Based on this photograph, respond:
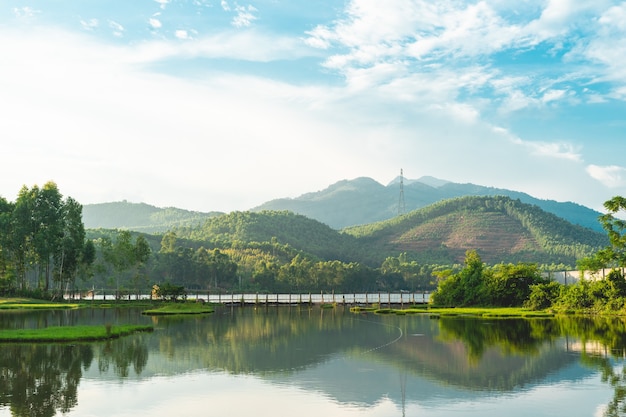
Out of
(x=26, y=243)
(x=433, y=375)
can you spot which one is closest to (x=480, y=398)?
(x=433, y=375)

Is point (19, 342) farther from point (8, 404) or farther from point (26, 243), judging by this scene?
point (26, 243)

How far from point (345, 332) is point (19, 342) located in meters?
23.0

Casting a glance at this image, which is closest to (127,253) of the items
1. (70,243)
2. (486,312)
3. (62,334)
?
(70,243)

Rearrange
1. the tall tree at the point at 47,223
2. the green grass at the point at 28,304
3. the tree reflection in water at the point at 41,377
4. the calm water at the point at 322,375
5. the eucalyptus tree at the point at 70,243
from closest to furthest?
the tree reflection in water at the point at 41,377 < the calm water at the point at 322,375 < the green grass at the point at 28,304 < the tall tree at the point at 47,223 < the eucalyptus tree at the point at 70,243

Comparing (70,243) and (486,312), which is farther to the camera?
(70,243)

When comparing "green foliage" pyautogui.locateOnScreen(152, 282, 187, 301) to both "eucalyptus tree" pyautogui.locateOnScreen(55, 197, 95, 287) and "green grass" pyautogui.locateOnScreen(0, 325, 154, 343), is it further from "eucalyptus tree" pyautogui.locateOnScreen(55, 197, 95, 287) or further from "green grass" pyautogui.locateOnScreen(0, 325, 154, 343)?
"green grass" pyautogui.locateOnScreen(0, 325, 154, 343)

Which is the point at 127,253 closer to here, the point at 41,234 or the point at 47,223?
the point at 47,223

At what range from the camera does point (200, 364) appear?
30.5 metres

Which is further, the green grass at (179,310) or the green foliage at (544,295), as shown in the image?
the green grass at (179,310)

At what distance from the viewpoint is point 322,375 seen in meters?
26.8

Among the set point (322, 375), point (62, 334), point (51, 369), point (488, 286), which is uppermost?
point (488, 286)

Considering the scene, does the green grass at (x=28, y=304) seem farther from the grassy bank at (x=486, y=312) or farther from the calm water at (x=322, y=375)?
the grassy bank at (x=486, y=312)

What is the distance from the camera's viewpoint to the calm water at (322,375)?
67.8 ft

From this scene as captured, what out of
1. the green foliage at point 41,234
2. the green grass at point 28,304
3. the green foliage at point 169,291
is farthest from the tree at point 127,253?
the green grass at point 28,304
